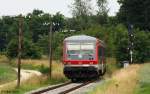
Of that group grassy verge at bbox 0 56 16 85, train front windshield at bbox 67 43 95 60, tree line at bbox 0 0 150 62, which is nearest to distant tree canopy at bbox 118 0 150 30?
tree line at bbox 0 0 150 62

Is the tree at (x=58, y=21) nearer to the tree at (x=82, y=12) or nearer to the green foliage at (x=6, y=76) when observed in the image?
the tree at (x=82, y=12)

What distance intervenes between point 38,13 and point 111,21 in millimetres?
64348

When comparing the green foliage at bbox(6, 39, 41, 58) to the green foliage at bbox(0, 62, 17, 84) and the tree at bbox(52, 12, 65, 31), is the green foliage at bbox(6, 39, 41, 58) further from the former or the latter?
the tree at bbox(52, 12, 65, 31)

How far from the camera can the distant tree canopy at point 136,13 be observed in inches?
4333

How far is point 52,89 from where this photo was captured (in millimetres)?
35188

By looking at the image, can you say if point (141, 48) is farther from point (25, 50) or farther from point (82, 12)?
point (82, 12)

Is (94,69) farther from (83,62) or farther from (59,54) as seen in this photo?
(59,54)

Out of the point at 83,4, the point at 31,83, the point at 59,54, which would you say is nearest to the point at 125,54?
the point at 59,54

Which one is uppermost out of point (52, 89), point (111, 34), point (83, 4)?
point (83, 4)

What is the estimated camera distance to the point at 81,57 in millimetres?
44125

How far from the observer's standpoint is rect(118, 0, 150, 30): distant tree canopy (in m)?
110

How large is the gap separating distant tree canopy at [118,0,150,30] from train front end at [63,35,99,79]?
65.1 metres

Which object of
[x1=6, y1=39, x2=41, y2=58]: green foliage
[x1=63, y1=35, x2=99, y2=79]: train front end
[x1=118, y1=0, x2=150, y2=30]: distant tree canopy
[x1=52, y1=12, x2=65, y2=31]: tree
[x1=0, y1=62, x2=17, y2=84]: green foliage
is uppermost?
[x1=52, y1=12, x2=65, y2=31]: tree

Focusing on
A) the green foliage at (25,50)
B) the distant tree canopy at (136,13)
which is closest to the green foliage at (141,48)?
the green foliage at (25,50)
